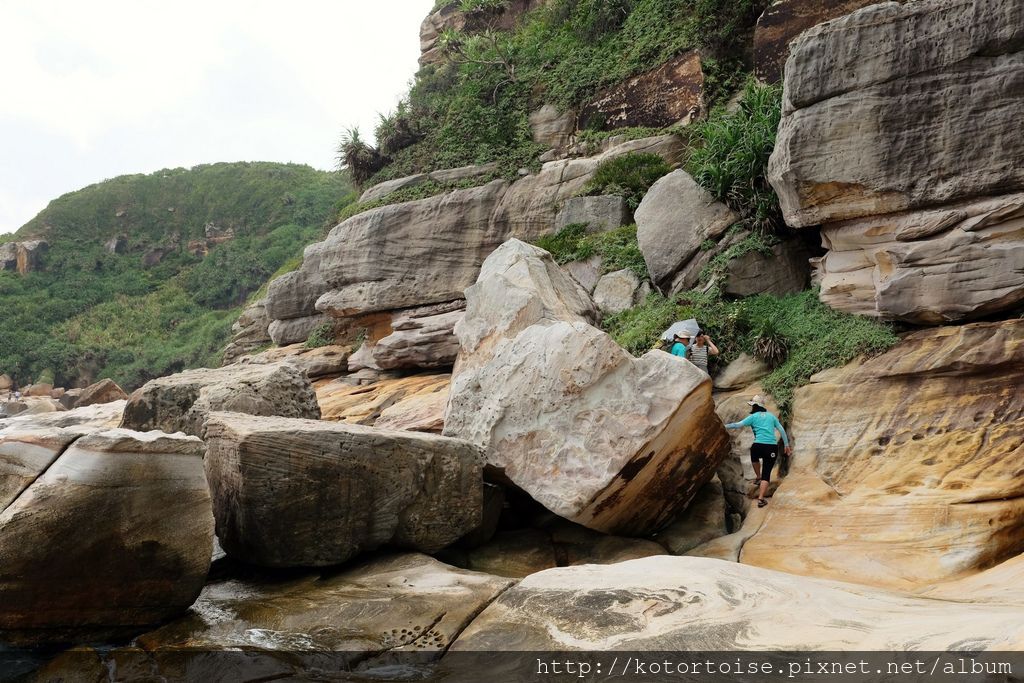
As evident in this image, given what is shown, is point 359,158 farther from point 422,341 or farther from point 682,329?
point 682,329

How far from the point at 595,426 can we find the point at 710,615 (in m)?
3.46

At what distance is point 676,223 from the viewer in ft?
43.0

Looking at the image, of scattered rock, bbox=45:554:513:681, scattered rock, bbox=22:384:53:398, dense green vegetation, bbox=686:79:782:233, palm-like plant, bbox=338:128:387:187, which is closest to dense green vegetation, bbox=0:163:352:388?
scattered rock, bbox=22:384:53:398

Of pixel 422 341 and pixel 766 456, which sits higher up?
pixel 422 341

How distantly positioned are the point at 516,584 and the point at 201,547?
243 cm

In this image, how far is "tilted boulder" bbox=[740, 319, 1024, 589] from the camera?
291 inches

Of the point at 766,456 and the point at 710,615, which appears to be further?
the point at 766,456

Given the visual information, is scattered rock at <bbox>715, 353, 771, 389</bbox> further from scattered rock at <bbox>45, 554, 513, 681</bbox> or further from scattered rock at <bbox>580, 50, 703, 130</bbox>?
scattered rock at <bbox>580, 50, 703, 130</bbox>

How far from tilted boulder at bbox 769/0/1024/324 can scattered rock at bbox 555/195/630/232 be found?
239 inches

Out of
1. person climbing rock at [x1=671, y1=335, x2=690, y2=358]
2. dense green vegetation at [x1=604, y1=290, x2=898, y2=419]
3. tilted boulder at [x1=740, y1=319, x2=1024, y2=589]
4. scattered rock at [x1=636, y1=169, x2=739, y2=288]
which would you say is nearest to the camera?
tilted boulder at [x1=740, y1=319, x2=1024, y2=589]

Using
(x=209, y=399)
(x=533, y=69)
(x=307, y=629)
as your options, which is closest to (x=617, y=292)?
(x=209, y=399)

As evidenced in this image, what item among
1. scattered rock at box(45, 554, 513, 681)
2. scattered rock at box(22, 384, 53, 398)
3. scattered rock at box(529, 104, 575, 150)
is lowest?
scattered rock at box(22, 384, 53, 398)

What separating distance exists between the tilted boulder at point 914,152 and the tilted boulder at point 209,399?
285 inches

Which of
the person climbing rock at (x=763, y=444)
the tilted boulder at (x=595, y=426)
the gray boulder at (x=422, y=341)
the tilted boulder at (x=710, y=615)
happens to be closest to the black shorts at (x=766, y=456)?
the person climbing rock at (x=763, y=444)
